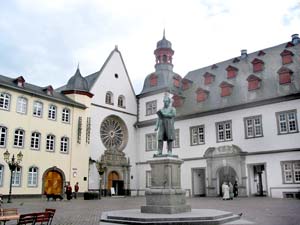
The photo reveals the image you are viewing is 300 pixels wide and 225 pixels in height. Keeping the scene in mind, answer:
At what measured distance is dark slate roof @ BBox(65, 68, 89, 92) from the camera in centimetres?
3556

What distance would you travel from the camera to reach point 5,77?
3098 cm

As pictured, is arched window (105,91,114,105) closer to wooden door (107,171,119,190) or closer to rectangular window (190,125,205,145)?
wooden door (107,171,119,190)

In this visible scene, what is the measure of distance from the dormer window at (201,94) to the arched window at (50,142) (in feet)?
50.9

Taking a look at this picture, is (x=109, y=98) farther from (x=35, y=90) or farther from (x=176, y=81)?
(x=35, y=90)

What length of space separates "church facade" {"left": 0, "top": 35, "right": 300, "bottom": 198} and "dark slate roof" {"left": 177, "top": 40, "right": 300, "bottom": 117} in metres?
0.11

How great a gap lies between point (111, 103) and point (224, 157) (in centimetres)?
1420

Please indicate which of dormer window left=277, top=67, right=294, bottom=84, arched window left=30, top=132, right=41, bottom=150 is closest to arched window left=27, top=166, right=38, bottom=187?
arched window left=30, top=132, right=41, bottom=150

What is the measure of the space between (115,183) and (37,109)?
12647 millimetres

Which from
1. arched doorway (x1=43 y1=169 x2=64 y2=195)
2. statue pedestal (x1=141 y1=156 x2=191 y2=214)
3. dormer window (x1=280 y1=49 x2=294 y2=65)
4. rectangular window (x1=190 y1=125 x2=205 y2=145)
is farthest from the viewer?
rectangular window (x1=190 y1=125 x2=205 y2=145)

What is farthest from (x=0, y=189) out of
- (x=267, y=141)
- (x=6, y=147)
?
(x=267, y=141)

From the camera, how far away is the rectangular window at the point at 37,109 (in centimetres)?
3132

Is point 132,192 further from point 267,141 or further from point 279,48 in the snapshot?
point 279,48

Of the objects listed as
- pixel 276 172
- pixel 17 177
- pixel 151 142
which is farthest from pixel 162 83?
pixel 17 177

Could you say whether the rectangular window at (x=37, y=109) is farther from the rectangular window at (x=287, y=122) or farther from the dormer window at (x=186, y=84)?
the rectangular window at (x=287, y=122)
